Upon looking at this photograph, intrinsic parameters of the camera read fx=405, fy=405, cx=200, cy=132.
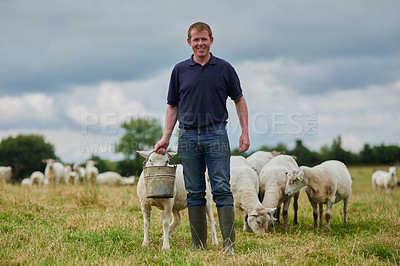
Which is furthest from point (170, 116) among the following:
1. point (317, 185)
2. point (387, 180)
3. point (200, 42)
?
point (387, 180)

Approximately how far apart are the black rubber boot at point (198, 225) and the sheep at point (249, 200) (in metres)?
2.52

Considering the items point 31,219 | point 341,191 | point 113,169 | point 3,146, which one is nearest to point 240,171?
point 341,191

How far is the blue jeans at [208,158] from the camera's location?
5133mm

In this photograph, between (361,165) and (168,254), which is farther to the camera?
(361,165)

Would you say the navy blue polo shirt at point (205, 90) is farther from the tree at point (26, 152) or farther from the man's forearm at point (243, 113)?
the tree at point (26, 152)

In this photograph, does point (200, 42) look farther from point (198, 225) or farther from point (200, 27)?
point (198, 225)

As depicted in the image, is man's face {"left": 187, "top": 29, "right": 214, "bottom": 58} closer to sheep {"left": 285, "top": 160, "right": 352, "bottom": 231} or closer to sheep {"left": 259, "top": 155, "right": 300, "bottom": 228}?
sheep {"left": 285, "top": 160, "right": 352, "bottom": 231}

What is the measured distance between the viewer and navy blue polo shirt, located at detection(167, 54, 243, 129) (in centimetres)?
518

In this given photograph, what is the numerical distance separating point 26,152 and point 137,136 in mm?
17436

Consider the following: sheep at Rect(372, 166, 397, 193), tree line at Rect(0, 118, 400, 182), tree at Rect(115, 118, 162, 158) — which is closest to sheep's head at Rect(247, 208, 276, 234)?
sheep at Rect(372, 166, 397, 193)

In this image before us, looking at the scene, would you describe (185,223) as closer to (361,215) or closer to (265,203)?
(265,203)

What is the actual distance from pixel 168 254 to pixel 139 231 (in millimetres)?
1827

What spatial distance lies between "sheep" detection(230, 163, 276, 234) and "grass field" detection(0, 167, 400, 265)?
275mm

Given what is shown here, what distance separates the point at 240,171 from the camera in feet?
28.8
